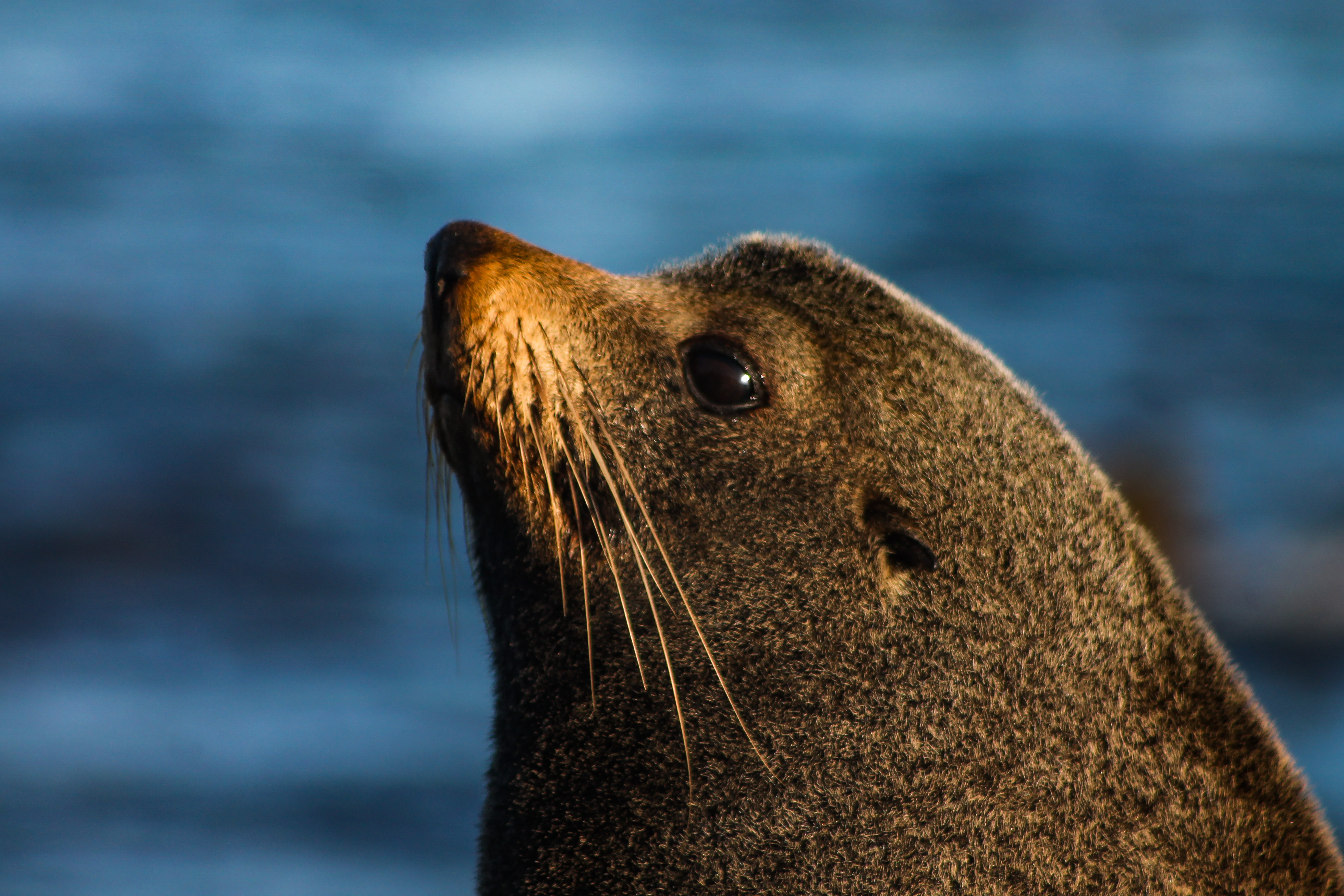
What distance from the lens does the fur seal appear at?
11.2 feet

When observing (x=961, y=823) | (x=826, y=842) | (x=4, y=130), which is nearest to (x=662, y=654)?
(x=826, y=842)

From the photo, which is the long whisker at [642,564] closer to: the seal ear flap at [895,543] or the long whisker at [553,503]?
the long whisker at [553,503]

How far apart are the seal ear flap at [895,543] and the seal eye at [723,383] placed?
0.41 metres

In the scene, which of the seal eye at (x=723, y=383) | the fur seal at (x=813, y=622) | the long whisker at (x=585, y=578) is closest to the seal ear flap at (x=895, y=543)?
the fur seal at (x=813, y=622)

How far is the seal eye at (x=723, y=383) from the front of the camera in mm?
3746

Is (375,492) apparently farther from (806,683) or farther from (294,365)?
(806,683)

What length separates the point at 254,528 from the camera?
15305 mm

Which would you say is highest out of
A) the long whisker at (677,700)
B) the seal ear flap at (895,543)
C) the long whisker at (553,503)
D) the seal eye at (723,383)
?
the seal eye at (723,383)

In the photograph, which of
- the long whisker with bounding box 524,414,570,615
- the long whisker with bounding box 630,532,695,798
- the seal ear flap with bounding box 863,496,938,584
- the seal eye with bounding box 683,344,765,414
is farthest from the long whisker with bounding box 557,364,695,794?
the seal ear flap with bounding box 863,496,938,584

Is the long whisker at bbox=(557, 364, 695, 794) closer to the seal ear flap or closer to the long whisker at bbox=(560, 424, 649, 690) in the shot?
the long whisker at bbox=(560, 424, 649, 690)

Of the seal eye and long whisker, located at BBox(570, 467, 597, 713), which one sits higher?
the seal eye

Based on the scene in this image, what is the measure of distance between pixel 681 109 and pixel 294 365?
2125 cm

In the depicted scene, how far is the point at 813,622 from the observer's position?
354cm

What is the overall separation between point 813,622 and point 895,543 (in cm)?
29
